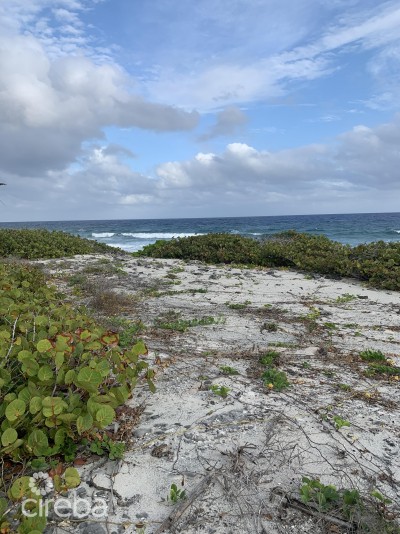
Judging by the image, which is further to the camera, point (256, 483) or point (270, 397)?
point (270, 397)

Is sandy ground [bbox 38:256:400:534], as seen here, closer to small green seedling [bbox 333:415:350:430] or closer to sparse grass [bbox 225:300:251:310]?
small green seedling [bbox 333:415:350:430]

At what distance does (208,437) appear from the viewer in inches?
110

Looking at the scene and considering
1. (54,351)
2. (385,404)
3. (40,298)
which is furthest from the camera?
(40,298)

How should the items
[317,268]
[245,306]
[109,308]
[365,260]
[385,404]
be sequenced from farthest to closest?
[317,268]
[365,260]
[245,306]
[109,308]
[385,404]

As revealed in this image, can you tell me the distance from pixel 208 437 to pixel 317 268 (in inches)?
346

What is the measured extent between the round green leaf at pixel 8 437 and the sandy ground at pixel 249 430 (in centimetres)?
47

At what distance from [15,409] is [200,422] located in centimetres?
129

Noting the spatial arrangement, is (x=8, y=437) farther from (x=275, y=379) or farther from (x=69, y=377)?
(x=275, y=379)

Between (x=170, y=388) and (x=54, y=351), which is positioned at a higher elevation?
(x=54, y=351)

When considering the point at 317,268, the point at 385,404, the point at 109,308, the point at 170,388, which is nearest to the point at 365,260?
the point at 317,268

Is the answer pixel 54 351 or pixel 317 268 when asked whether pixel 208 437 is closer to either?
pixel 54 351

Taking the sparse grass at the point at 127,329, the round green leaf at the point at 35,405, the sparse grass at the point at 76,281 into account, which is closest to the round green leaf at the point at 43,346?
the round green leaf at the point at 35,405

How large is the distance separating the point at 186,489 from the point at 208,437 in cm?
52

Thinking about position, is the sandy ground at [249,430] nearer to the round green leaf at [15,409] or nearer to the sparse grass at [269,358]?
the sparse grass at [269,358]
